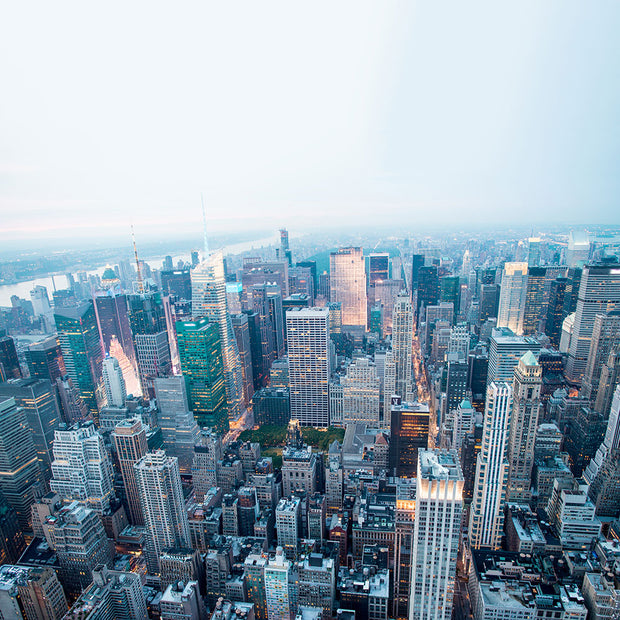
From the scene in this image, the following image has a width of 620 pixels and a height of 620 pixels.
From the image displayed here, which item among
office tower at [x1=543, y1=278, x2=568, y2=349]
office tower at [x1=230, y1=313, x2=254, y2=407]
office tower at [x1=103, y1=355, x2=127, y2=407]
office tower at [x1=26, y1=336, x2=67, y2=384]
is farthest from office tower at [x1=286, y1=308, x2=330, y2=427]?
office tower at [x1=543, y1=278, x2=568, y2=349]

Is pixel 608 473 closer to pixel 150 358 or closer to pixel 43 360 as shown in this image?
pixel 150 358

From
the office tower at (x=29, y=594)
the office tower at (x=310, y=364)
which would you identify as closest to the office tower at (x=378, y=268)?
the office tower at (x=310, y=364)

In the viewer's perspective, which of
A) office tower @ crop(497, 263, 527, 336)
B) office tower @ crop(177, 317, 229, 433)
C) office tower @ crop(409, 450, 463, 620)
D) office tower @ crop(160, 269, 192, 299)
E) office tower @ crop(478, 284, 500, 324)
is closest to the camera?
office tower @ crop(409, 450, 463, 620)

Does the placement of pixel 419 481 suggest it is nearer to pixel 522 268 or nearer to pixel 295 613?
pixel 295 613

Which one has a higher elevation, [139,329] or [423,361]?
[139,329]

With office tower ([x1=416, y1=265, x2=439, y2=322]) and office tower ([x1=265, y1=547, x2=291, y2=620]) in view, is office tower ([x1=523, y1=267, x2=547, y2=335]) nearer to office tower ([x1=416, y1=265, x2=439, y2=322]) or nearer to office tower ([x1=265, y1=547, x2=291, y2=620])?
office tower ([x1=416, y1=265, x2=439, y2=322])

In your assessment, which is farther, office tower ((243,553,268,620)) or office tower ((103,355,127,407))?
office tower ((103,355,127,407))

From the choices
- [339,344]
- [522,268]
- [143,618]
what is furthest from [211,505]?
[522,268]
